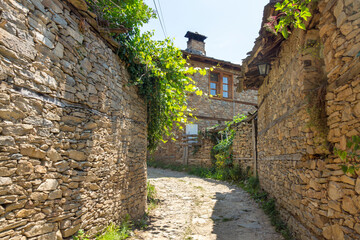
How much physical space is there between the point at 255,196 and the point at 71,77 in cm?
548

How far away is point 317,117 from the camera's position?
2.89 m

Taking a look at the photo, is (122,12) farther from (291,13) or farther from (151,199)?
(151,199)

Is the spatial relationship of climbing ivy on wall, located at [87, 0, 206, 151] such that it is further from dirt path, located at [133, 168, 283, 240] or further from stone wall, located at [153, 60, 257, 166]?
stone wall, located at [153, 60, 257, 166]

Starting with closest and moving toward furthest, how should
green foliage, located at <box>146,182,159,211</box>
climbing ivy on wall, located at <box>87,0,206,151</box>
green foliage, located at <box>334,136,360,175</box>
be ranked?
green foliage, located at <box>334,136,360,175</box> < climbing ivy on wall, located at <box>87,0,206,151</box> < green foliage, located at <box>146,182,159,211</box>

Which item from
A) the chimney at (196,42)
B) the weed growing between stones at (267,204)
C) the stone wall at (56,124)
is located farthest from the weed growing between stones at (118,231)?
the chimney at (196,42)

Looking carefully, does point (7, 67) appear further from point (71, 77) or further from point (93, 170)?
point (93, 170)

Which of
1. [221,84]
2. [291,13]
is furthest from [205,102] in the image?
[291,13]

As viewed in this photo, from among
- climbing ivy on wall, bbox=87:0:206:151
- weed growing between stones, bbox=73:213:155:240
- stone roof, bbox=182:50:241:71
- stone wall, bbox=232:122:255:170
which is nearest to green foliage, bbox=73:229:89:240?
weed growing between stones, bbox=73:213:155:240

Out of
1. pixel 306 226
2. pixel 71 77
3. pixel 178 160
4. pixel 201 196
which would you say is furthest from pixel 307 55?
pixel 178 160

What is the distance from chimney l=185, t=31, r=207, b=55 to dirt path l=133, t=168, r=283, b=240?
375 inches

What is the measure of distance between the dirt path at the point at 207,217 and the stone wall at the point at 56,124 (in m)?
1.12

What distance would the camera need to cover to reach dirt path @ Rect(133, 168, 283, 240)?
160 inches

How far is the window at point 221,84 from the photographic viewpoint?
13.9 meters

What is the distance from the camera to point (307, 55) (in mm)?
3381
